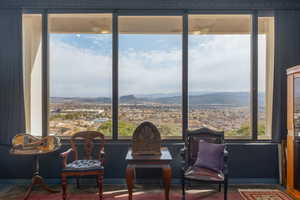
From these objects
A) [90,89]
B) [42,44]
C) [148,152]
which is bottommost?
[148,152]

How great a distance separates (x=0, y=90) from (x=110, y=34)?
6.54ft

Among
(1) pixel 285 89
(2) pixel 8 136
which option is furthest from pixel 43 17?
(1) pixel 285 89

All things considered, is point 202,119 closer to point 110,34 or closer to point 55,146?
point 110,34

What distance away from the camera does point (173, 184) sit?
3.74m

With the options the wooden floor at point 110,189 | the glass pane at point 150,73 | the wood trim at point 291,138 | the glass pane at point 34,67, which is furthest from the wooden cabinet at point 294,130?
the glass pane at point 34,67

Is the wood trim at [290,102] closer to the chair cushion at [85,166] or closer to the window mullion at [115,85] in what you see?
the window mullion at [115,85]

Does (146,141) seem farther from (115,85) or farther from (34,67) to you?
(34,67)

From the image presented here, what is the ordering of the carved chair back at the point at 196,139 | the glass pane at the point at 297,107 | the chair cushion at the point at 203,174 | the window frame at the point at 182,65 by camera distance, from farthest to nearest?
the window frame at the point at 182,65 → the carved chair back at the point at 196,139 → the glass pane at the point at 297,107 → the chair cushion at the point at 203,174

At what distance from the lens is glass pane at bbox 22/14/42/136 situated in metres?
3.88

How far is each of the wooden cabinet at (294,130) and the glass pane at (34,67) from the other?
389 centimetres

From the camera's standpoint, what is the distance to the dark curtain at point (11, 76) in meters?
3.74

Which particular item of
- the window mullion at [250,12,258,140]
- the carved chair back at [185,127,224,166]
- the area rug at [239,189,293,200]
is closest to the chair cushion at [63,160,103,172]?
the carved chair back at [185,127,224,166]

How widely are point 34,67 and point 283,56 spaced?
13.5ft

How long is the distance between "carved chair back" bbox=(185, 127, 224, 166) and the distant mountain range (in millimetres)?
613
